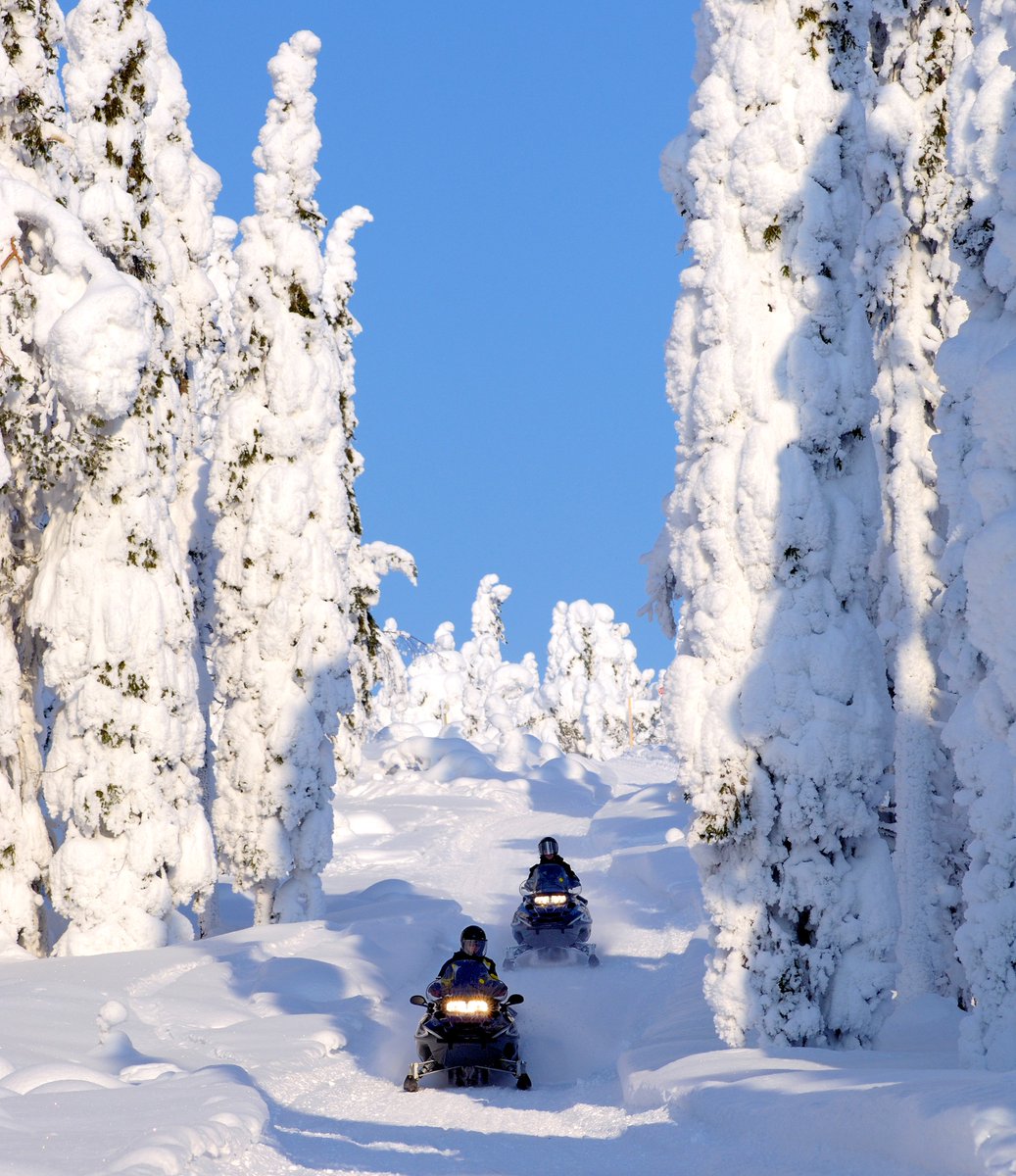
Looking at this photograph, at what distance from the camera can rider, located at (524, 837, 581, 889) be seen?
2136 centimetres

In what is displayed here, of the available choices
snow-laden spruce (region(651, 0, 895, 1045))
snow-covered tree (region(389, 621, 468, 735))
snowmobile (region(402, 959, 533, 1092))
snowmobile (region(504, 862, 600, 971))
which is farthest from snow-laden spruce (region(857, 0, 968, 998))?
snow-covered tree (region(389, 621, 468, 735))

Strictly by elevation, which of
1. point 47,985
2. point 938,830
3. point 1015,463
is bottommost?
point 47,985

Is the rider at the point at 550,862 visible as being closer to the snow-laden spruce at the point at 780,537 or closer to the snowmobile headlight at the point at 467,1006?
the snowmobile headlight at the point at 467,1006

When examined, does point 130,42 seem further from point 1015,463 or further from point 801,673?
point 1015,463

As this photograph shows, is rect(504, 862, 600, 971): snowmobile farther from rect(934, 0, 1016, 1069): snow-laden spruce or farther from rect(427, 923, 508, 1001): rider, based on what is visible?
rect(934, 0, 1016, 1069): snow-laden spruce

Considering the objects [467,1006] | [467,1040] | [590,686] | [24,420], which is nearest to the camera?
[467,1040]

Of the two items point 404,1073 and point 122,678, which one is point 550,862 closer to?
point 122,678

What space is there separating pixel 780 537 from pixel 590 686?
6196cm

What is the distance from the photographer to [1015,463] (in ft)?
30.6

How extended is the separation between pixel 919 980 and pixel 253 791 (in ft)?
35.1

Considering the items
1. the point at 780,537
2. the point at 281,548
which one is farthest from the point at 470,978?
the point at 281,548

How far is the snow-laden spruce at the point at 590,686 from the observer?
73125 millimetres

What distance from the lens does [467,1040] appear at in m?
12.4

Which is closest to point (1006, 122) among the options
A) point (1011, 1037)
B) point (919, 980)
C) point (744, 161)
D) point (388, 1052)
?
point (744, 161)
